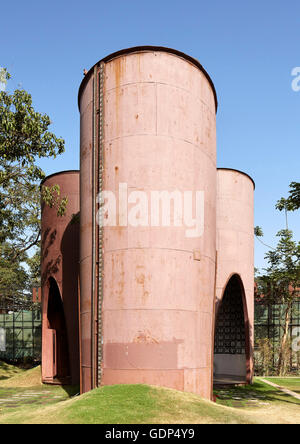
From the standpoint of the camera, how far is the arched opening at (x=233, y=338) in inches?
929

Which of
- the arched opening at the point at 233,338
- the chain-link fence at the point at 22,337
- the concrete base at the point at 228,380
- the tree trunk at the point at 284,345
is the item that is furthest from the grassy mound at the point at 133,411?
the chain-link fence at the point at 22,337

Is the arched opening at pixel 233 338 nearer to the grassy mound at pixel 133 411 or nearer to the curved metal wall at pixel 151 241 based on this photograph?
the curved metal wall at pixel 151 241

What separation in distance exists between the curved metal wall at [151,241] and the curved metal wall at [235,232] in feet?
24.3

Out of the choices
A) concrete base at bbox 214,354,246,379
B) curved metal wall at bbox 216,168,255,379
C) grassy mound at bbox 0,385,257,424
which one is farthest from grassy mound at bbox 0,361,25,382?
grassy mound at bbox 0,385,257,424

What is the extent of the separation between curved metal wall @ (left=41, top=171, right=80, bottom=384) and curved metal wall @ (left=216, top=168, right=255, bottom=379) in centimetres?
726

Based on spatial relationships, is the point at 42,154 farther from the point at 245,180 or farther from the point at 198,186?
the point at 245,180

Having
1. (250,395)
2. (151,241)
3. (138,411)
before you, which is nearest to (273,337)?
(250,395)

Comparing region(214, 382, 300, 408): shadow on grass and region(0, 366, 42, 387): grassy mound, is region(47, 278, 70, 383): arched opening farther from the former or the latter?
region(214, 382, 300, 408): shadow on grass

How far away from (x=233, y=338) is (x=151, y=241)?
50.4 feet

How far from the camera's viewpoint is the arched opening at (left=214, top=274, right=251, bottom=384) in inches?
929

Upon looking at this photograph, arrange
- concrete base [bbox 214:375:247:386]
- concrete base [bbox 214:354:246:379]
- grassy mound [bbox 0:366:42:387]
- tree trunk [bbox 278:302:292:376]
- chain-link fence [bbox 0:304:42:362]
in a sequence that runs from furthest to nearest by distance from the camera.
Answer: chain-link fence [bbox 0:304:42:362], tree trunk [bbox 278:302:292:376], concrete base [bbox 214:354:246:379], concrete base [bbox 214:375:247:386], grassy mound [bbox 0:366:42:387]

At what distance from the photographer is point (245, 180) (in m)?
23.9

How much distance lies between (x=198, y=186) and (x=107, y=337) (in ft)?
18.2

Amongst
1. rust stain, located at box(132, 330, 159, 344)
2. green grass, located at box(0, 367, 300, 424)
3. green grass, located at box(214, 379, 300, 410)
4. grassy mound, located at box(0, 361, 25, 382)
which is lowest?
grassy mound, located at box(0, 361, 25, 382)
